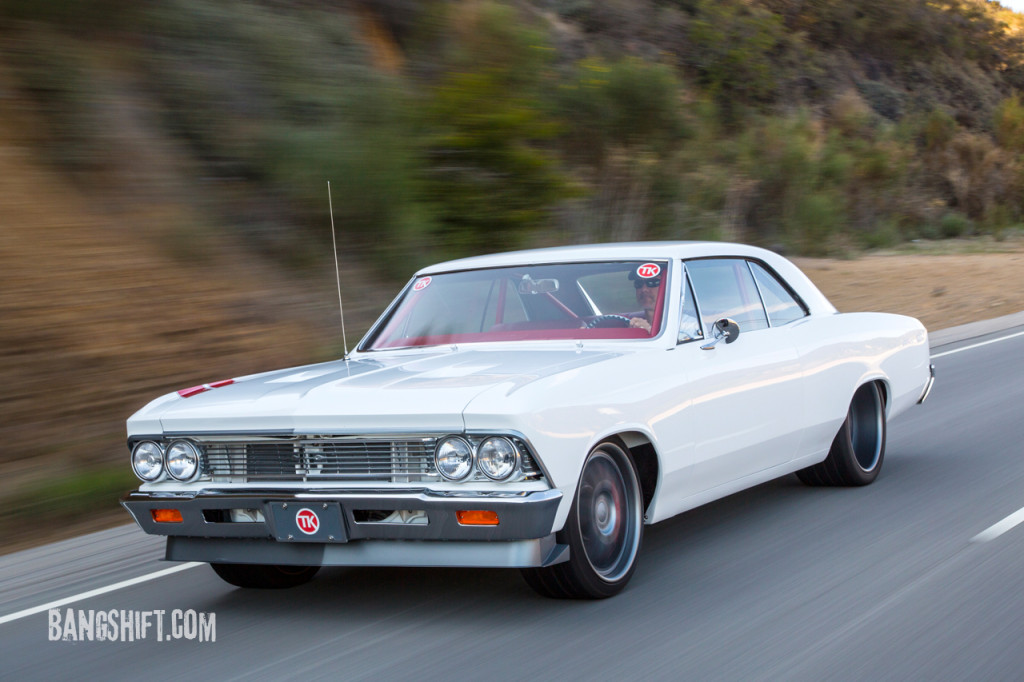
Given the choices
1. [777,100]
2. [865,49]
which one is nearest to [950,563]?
[777,100]

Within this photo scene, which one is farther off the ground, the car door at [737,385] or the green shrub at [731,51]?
the green shrub at [731,51]

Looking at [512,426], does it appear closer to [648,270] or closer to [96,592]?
[648,270]

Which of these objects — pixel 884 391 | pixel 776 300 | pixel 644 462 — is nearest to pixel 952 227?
pixel 884 391

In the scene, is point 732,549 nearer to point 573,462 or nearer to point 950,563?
point 950,563

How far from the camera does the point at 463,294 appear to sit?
19.9ft

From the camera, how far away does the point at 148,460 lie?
16.0ft

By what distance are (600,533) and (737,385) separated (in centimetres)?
122

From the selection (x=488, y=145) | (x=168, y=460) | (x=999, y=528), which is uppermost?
(x=488, y=145)

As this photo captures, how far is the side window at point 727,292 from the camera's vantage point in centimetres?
589

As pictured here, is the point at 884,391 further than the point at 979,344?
No

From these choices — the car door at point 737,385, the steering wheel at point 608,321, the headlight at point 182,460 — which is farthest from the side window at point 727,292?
the headlight at point 182,460

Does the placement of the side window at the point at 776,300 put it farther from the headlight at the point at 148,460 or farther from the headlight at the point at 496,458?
the headlight at the point at 148,460

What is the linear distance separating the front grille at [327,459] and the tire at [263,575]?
0.59 m

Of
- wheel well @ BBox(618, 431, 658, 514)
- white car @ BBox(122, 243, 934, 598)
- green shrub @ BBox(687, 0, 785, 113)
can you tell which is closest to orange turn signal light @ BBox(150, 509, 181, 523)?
white car @ BBox(122, 243, 934, 598)
